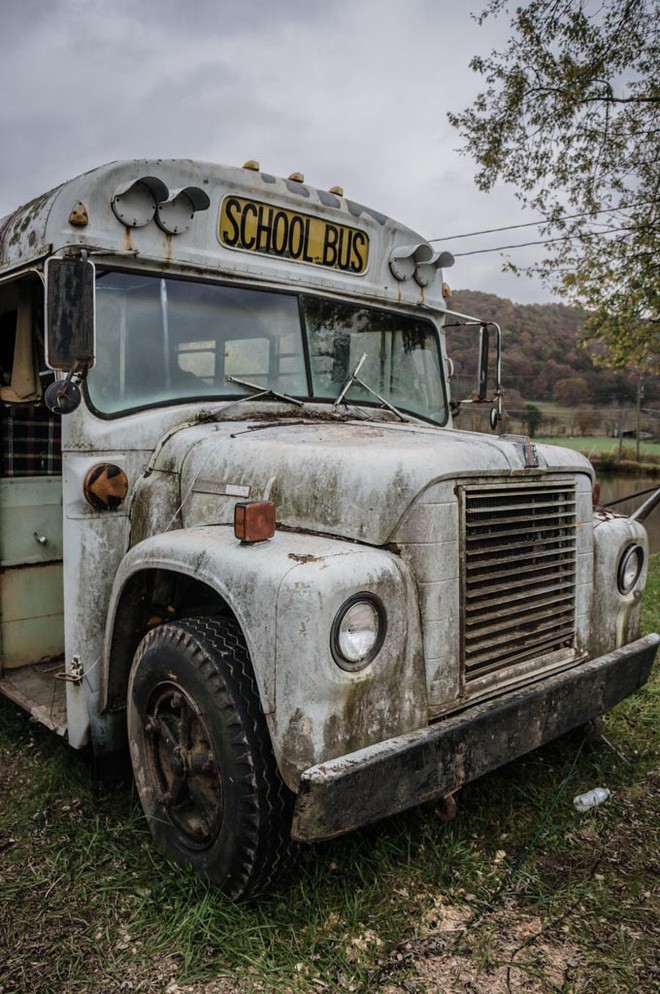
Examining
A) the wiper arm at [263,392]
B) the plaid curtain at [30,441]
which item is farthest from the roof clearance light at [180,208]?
the plaid curtain at [30,441]

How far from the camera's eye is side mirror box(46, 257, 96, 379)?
8.89 ft

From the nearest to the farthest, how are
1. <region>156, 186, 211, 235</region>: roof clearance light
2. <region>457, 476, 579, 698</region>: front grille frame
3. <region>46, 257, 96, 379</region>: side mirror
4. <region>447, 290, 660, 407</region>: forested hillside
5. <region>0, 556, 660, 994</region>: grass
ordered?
<region>0, 556, 660, 994</region>: grass → <region>457, 476, 579, 698</region>: front grille frame → <region>46, 257, 96, 379</region>: side mirror → <region>156, 186, 211, 235</region>: roof clearance light → <region>447, 290, 660, 407</region>: forested hillside

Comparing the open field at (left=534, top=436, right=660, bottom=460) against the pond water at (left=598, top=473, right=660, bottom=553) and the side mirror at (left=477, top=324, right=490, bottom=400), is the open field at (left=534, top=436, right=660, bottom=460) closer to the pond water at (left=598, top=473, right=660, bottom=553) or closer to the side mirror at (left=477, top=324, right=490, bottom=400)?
the pond water at (left=598, top=473, right=660, bottom=553)

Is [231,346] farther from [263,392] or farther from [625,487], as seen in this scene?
[625,487]

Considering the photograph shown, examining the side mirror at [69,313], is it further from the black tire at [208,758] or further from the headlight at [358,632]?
the headlight at [358,632]

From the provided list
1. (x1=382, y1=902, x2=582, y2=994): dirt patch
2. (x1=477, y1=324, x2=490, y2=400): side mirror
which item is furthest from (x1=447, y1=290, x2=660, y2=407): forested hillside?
(x1=382, y1=902, x2=582, y2=994): dirt patch

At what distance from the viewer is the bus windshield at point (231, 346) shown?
318cm

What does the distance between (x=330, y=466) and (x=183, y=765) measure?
1.15 meters

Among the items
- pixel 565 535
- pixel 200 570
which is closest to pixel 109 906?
pixel 200 570

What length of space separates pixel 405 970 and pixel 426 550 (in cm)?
126

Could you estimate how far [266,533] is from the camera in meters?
2.46

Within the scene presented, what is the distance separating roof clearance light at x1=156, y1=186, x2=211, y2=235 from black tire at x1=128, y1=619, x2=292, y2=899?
1.73 m

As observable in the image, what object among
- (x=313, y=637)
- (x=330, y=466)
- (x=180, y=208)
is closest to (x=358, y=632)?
(x=313, y=637)

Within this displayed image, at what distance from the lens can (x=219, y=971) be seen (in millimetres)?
2242
